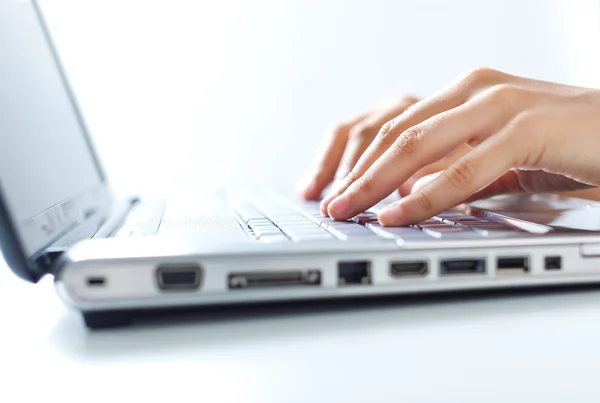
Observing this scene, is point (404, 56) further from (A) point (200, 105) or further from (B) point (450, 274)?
(B) point (450, 274)

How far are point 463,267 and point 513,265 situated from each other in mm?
39

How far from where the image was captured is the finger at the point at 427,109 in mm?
652

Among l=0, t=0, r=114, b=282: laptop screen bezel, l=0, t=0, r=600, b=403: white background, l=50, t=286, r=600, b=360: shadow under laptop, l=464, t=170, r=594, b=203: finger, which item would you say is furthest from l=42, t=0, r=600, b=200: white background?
l=50, t=286, r=600, b=360: shadow under laptop

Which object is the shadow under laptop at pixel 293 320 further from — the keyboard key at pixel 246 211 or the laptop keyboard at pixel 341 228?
the keyboard key at pixel 246 211

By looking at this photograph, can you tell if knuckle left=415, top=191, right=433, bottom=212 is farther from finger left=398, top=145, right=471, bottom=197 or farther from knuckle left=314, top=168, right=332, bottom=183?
knuckle left=314, top=168, right=332, bottom=183

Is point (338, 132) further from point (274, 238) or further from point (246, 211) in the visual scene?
point (274, 238)

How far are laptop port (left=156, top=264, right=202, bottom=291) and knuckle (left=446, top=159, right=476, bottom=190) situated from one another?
9.5 inches

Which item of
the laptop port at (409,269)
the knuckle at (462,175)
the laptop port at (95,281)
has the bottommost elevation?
the laptop port at (409,269)

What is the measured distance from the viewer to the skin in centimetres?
55

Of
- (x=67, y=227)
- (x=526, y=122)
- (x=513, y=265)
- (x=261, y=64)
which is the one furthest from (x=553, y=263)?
(x=261, y=64)

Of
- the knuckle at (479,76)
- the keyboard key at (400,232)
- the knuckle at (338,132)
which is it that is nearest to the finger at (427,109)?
the knuckle at (479,76)

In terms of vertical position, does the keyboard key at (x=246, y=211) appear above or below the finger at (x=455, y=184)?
below

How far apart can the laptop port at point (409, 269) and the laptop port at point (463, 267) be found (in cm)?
1

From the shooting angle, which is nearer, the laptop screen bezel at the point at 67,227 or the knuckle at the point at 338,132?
the laptop screen bezel at the point at 67,227
